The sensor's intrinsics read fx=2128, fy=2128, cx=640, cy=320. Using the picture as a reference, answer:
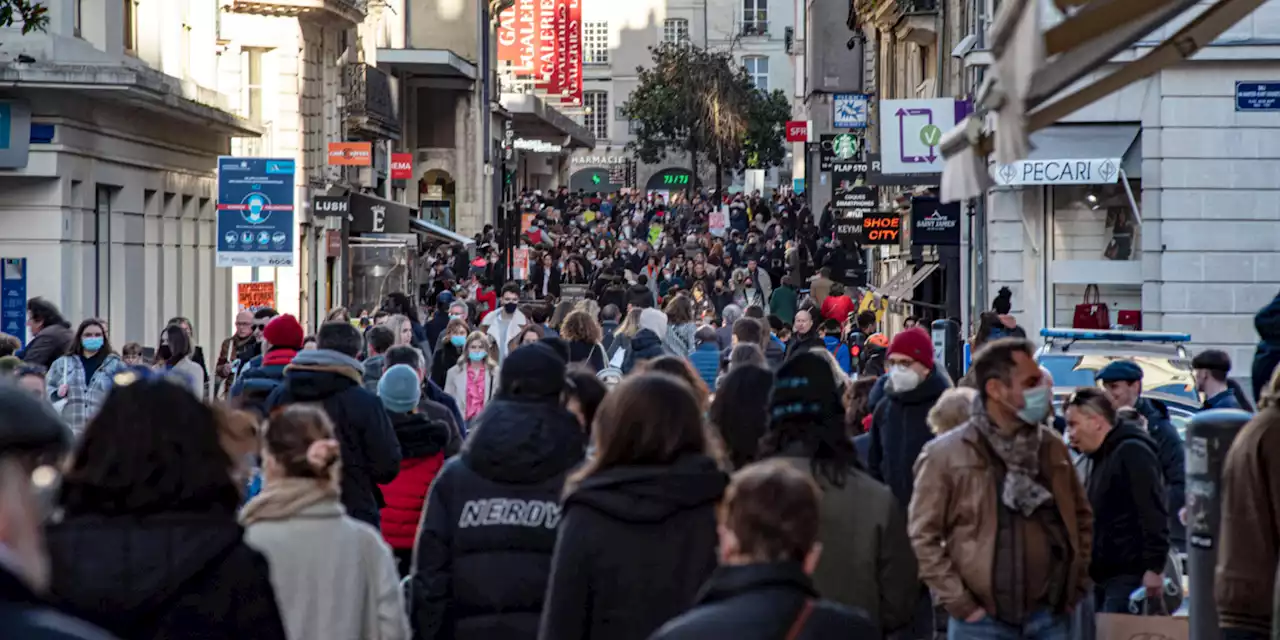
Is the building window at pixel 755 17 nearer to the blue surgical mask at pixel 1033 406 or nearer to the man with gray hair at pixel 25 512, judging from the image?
the blue surgical mask at pixel 1033 406

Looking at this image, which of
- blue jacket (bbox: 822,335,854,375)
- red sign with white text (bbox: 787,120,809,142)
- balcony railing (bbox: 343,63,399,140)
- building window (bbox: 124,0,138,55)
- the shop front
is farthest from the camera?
red sign with white text (bbox: 787,120,809,142)

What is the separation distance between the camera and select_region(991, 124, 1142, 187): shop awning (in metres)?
25.0

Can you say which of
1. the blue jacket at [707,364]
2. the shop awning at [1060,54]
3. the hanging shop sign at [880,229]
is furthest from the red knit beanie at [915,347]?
the hanging shop sign at [880,229]

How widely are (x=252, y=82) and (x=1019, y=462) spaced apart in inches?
1236

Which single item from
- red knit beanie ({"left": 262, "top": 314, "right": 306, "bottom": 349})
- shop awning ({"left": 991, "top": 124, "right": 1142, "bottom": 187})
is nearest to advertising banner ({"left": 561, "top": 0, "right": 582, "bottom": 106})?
shop awning ({"left": 991, "top": 124, "right": 1142, "bottom": 187})

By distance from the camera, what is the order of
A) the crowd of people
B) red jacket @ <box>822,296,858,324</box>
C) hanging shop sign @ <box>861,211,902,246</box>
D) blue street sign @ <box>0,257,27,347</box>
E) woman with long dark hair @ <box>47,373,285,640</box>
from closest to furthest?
the crowd of people → woman with long dark hair @ <box>47,373,285,640</box> → blue street sign @ <box>0,257,27,347</box> → red jacket @ <box>822,296,858,324</box> → hanging shop sign @ <box>861,211,902,246</box>

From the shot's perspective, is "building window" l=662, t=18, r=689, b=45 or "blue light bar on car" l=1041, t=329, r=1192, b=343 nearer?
"blue light bar on car" l=1041, t=329, r=1192, b=343

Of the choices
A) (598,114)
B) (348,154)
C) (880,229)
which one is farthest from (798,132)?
(598,114)

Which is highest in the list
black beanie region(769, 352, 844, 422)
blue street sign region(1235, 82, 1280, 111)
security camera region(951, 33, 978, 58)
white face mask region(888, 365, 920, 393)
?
security camera region(951, 33, 978, 58)

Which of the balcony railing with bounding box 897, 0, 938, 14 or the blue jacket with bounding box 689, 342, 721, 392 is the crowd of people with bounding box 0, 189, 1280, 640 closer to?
the blue jacket with bounding box 689, 342, 721, 392

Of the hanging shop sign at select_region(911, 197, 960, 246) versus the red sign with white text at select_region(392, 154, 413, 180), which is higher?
the red sign with white text at select_region(392, 154, 413, 180)

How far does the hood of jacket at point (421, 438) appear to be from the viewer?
1002 centimetres

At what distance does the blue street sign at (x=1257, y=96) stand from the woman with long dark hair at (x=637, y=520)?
1936cm

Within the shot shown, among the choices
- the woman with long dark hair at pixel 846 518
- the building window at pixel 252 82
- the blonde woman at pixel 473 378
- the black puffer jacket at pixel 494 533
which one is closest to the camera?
the woman with long dark hair at pixel 846 518
